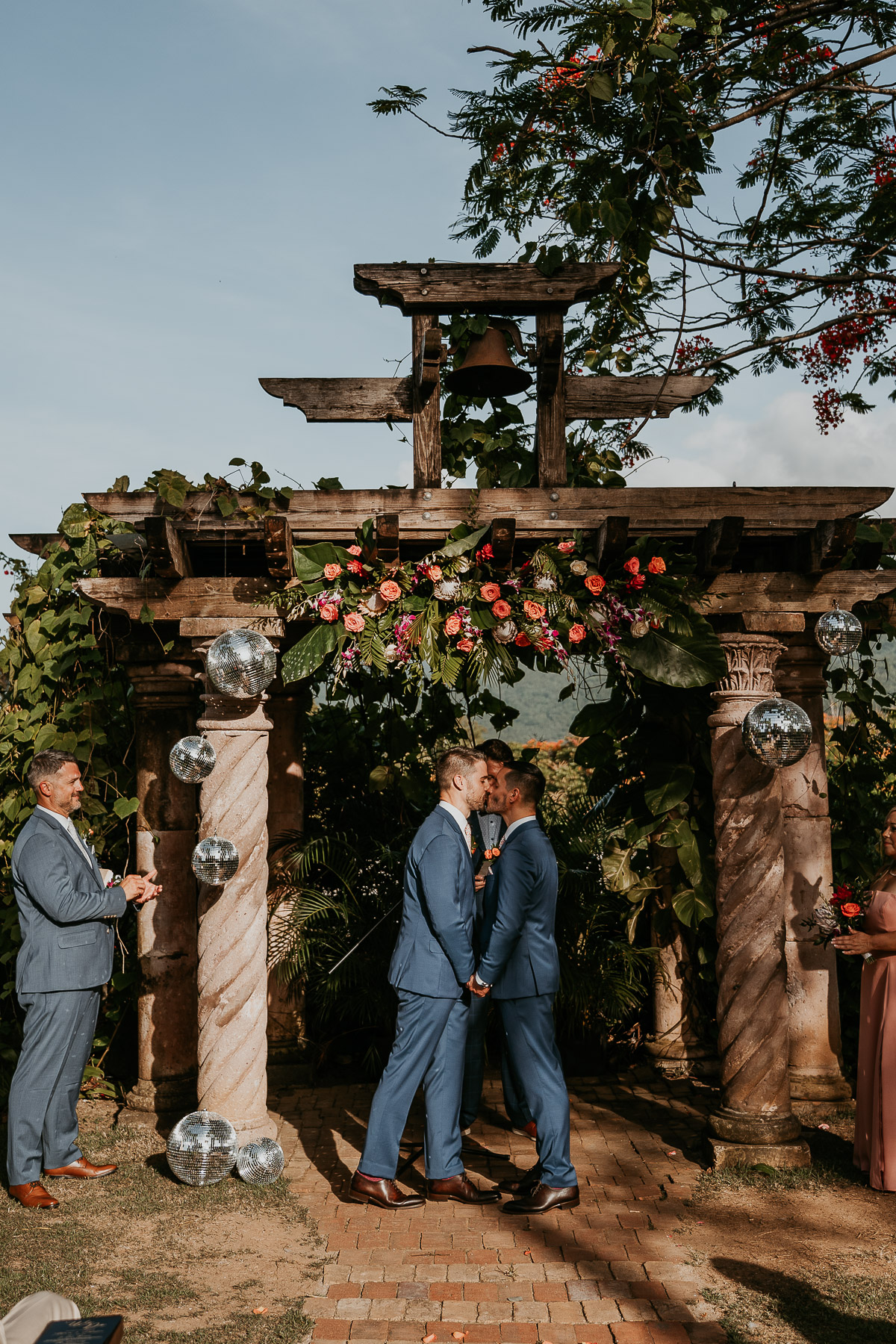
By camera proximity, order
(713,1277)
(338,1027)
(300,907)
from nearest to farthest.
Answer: (713,1277) → (300,907) → (338,1027)

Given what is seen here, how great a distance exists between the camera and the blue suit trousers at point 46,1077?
16.3 feet

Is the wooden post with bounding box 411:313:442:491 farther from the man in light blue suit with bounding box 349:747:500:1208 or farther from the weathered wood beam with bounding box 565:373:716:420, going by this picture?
the man in light blue suit with bounding box 349:747:500:1208

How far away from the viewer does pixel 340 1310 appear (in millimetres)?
3932

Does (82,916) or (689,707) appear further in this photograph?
(689,707)

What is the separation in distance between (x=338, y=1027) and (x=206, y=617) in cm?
367

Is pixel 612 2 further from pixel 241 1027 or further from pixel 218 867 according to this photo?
pixel 241 1027

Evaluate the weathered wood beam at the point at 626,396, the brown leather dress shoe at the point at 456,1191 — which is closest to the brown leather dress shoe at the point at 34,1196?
the brown leather dress shoe at the point at 456,1191

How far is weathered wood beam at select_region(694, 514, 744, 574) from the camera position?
515 centimetres

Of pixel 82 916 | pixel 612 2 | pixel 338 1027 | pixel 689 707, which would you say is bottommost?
pixel 338 1027

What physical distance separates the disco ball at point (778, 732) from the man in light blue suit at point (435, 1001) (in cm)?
134

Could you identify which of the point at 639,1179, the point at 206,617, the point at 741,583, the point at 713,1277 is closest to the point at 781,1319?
the point at 713,1277

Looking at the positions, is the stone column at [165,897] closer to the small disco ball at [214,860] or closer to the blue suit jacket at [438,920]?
the small disco ball at [214,860]

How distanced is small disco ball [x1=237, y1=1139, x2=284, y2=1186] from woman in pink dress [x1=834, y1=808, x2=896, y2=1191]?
9.31 feet

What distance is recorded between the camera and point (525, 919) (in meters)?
4.91
